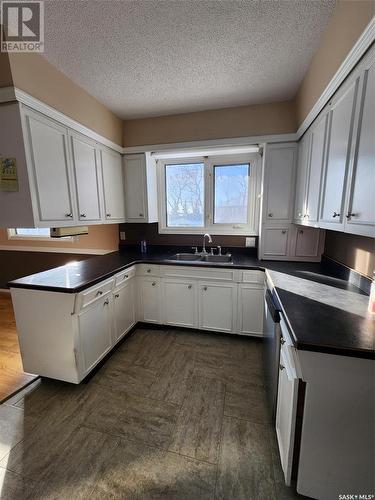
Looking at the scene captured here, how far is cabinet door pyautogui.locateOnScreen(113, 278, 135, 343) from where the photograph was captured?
2270 mm

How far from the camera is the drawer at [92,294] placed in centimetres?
171

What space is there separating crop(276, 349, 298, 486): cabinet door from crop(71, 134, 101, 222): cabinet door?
2202mm

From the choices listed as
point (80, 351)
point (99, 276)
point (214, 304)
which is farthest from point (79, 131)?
point (214, 304)

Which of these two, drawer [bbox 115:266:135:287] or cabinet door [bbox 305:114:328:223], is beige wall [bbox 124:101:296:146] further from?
drawer [bbox 115:266:135:287]

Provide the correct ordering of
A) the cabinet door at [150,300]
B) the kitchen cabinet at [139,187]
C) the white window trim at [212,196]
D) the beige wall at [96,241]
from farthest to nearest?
the beige wall at [96,241], the kitchen cabinet at [139,187], the white window trim at [212,196], the cabinet door at [150,300]

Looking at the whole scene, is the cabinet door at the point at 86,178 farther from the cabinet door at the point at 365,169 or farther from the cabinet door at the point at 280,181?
the cabinet door at the point at 365,169

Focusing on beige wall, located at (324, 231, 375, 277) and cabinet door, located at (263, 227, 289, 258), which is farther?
cabinet door, located at (263, 227, 289, 258)

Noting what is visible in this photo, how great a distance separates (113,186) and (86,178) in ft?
1.55

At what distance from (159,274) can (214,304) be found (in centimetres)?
74

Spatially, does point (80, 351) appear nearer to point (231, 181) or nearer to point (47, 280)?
point (47, 280)

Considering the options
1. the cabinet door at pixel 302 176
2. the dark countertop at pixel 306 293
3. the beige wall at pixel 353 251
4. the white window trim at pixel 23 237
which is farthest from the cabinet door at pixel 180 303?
the white window trim at pixel 23 237

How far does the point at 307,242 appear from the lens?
2.37 metres

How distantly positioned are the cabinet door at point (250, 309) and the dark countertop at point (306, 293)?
28 centimetres

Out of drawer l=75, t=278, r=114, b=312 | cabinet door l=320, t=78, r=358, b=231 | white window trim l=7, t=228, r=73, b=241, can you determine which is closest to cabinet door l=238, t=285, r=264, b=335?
cabinet door l=320, t=78, r=358, b=231
